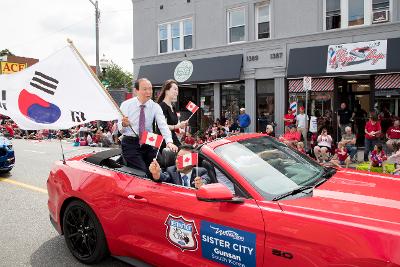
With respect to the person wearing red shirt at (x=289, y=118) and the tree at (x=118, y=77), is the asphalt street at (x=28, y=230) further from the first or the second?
the tree at (x=118, y=77)

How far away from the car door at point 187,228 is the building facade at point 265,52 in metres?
11.7

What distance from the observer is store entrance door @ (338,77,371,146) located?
14.0 metres

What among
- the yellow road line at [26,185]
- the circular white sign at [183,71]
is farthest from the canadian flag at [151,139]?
the circular white sign at [183,71]

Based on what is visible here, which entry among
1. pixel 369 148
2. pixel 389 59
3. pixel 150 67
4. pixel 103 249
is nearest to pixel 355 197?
pixel 103 249

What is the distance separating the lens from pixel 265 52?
15.9 meters

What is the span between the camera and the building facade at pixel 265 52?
44.0 ft

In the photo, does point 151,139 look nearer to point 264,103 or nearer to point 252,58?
point 264,103

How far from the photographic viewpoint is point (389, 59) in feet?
41.6

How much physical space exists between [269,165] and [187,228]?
92cm

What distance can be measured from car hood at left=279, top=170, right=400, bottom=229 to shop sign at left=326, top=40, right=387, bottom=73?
10713 mm

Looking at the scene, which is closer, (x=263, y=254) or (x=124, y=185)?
(x=263, y=254)

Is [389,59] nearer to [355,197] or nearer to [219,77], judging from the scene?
[219,77]

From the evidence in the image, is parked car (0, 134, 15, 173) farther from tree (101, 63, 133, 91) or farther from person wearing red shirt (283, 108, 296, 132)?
tree (101, 63, 133, 91)

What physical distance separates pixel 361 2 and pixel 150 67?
10.7m
